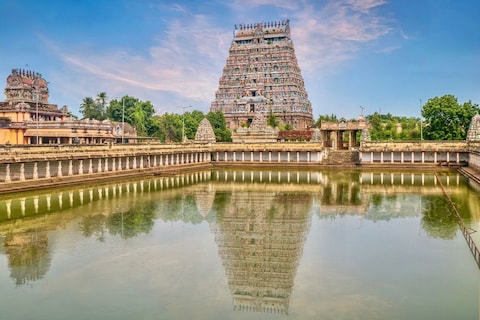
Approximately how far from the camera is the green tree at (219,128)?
84312mm

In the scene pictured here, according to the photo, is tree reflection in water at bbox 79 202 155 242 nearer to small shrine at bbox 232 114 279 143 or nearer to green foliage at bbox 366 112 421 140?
small shrine at bbox 232 114 279 143

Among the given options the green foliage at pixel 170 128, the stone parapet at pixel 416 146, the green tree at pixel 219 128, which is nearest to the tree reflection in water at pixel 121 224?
the stone parapet at pixel 416 146

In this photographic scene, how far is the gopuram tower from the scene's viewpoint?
9356 centimetres

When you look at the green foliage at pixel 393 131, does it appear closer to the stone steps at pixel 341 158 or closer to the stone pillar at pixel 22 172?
the stone steps at pixel 341 158

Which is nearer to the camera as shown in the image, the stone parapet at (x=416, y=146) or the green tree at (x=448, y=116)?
the stone parapet at (x=416, y=146)

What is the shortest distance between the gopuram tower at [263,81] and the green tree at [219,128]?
5365mm

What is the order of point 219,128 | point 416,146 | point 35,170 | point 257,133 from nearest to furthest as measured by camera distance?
1. point 35,170
2. point 416,146
3. point 257,133
4. point 219,128

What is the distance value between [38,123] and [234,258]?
49.6 metres

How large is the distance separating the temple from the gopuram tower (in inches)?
1065

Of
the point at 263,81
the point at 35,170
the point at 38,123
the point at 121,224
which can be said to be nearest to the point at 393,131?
the point at 263,81

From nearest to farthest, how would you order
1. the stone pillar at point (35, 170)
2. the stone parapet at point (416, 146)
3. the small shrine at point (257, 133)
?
the stone pillar at point (35, 170)
the stone parapet at point (416, 146)
the small shrine at point (257, 133)

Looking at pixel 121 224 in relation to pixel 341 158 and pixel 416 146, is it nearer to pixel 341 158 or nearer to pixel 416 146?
pixel 416 146

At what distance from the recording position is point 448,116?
65125mm

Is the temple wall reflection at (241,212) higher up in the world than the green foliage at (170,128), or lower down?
lower down
